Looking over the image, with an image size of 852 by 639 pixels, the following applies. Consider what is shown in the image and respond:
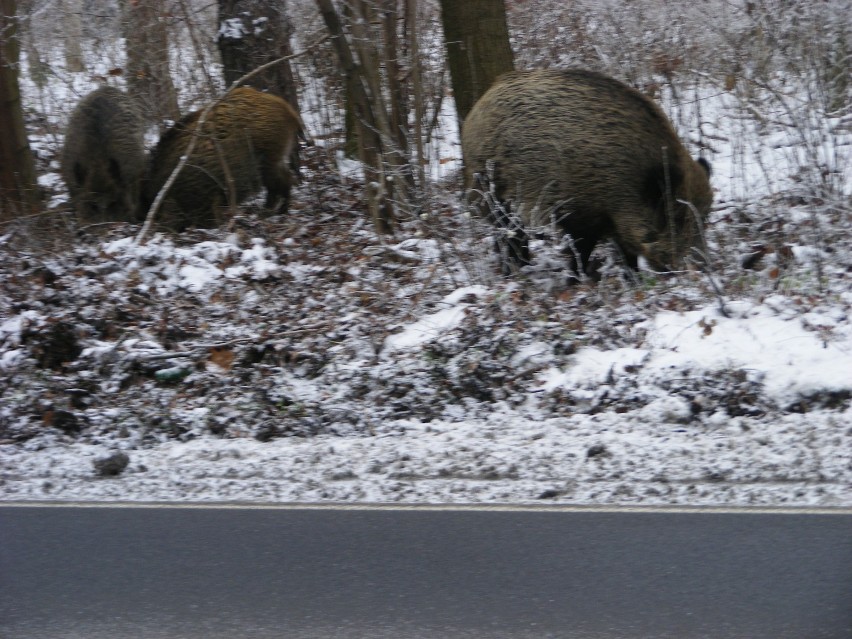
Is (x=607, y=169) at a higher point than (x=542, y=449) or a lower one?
higher

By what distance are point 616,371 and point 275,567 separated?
12.0 ft

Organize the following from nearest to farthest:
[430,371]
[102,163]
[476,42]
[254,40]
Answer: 1. [430,371]
2. [476,42]
3. [102,163]
4. [254,40]

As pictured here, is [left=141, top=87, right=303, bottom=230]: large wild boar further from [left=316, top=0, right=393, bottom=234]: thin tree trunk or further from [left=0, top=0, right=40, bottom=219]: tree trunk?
[left=0, top=0, right=40, bottom=219]: tree trunk

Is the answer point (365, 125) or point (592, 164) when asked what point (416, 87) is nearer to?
point (365, 125)

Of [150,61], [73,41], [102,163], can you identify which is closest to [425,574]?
[102,163]

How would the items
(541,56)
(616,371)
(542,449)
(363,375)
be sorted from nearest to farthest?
(542,449)
(616,371)
(363,375)
(541,56)

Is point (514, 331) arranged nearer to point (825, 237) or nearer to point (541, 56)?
point (825, 237)

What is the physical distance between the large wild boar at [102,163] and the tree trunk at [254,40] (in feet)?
7.92

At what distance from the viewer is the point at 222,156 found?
1194cm

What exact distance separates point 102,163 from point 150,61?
14.4 ft

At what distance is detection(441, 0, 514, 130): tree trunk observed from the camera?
456 inches

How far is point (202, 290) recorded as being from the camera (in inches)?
395

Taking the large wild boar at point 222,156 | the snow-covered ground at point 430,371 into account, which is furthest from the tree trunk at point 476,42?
the large wild boar at point 222,156

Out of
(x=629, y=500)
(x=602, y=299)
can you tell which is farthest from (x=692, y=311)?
(x=629, y=500)
